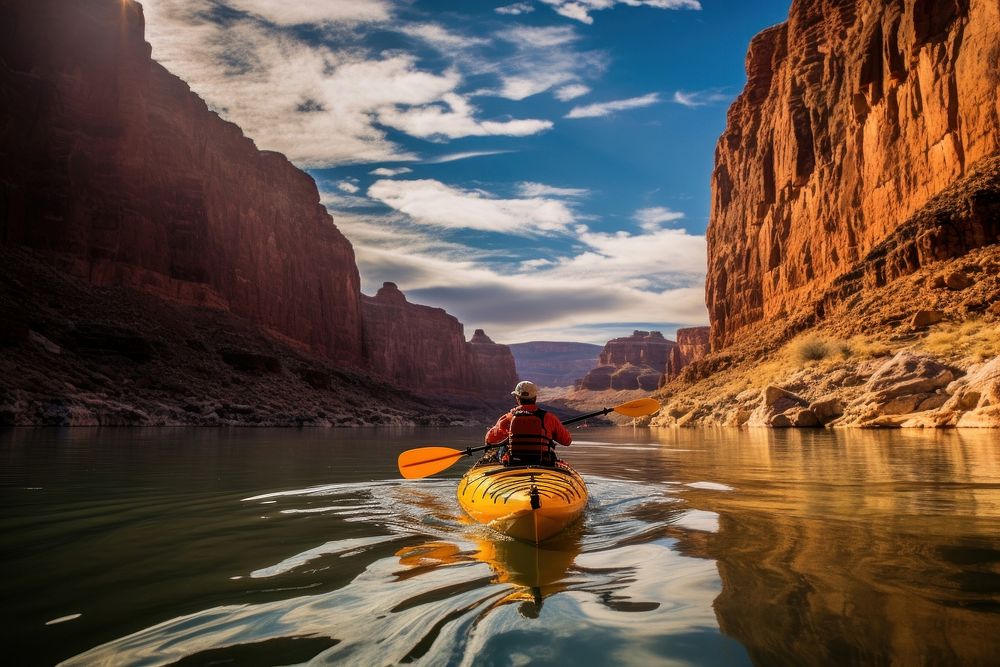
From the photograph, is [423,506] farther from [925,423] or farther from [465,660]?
[925,423]

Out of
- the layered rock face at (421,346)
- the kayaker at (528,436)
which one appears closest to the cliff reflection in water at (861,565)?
the kayaker at (528,436)

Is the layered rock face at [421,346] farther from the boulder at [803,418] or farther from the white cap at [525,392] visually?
the white cap at [525,392]

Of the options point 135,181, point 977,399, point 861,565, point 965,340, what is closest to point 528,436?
point 861,565

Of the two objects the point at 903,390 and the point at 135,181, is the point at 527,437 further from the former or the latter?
the point at 135,181

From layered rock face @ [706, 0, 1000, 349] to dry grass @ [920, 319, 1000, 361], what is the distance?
27.3 ft

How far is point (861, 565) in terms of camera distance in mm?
4082

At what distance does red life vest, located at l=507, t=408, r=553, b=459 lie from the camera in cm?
707

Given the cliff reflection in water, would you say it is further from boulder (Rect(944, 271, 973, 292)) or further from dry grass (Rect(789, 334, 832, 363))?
dry grass (Rect(789, 334, 832, 363))

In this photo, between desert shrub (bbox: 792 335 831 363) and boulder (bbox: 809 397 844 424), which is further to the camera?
desert shrub (bbox: 792 335 831 363)

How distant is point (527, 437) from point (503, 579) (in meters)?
3.11

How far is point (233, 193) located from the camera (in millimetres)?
85438

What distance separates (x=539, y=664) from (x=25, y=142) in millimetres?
73232

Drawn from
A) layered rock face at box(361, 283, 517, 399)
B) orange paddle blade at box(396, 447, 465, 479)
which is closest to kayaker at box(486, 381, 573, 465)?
orange paddle blade at box(396, 447, 465, 479)

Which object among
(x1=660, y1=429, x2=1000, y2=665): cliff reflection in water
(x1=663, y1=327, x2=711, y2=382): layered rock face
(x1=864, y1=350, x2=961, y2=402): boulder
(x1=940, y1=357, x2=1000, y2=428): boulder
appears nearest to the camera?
(x1=660, y1=429, x2=1000, y2=665): cliff reflection in water
